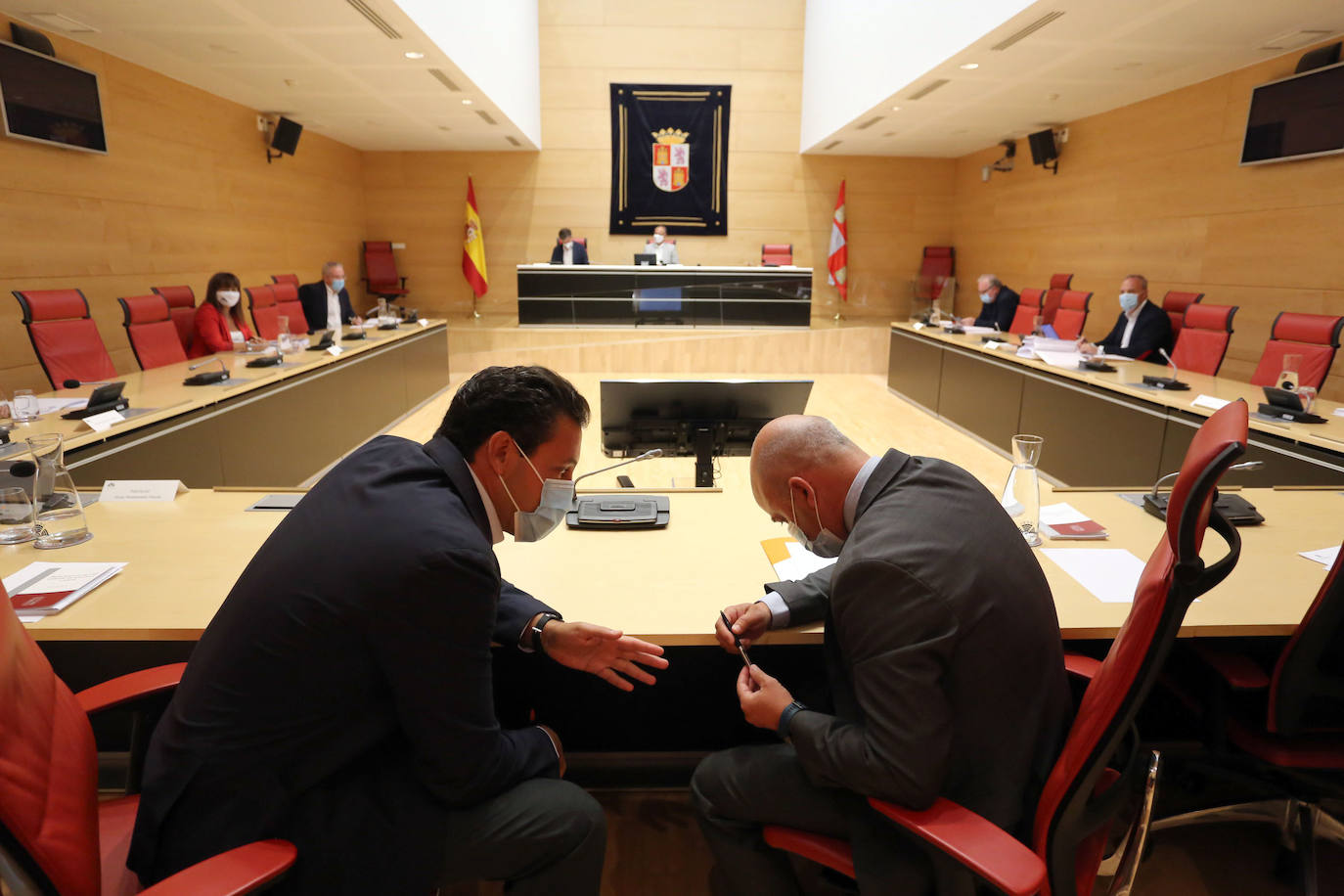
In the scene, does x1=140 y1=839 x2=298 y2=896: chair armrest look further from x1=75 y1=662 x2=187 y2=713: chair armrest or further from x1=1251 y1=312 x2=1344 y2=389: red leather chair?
x1=1251 y1=312 x2=1344 y2=389: red leather chair

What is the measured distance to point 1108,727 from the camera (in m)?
1.03

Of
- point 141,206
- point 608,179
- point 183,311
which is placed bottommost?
point 183,311

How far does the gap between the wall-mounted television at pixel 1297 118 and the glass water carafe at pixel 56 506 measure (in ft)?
20.9

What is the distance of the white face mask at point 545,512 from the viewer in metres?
1.41

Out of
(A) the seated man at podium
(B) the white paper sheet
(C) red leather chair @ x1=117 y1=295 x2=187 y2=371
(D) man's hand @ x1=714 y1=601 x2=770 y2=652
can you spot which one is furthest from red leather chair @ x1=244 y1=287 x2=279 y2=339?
(B) the white paper sheet

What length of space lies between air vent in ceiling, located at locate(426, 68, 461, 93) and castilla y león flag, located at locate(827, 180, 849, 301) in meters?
5.11

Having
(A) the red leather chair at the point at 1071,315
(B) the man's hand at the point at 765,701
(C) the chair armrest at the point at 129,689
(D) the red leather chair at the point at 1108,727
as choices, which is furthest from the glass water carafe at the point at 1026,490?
(A) the red leather chair at the point at 1071,315

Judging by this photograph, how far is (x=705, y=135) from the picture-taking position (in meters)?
9.42

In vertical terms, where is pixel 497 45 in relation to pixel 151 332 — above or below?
above

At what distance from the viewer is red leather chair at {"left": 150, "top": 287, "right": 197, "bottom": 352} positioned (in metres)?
5.29

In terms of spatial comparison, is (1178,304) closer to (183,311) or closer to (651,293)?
(651,293)

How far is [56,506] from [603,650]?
1571 millimetres

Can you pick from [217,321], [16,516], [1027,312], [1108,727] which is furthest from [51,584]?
[1027,312]

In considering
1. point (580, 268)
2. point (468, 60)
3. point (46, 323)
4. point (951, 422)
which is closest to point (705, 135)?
point (580, 268)
